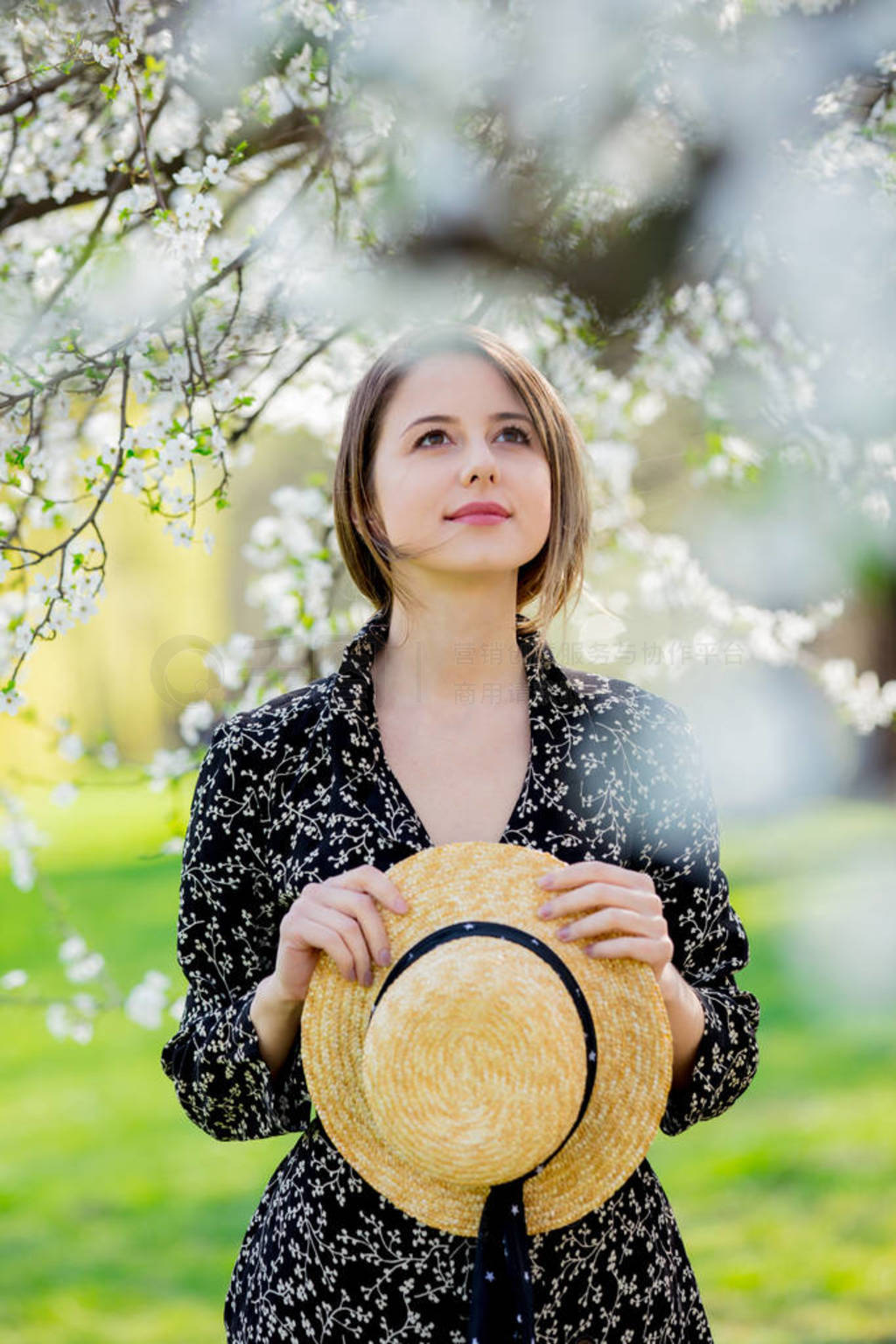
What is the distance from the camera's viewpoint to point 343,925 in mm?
1591

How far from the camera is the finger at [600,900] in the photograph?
1.57 m

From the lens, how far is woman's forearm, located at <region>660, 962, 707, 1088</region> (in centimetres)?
168

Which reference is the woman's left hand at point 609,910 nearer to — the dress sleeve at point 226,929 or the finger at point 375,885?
the finger at point 375,885

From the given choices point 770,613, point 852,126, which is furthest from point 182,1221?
point 852,126

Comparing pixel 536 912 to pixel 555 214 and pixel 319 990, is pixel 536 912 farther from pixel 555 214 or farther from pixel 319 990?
pixel 555 214

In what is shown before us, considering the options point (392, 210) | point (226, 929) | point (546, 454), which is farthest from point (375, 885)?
point (392, 210)

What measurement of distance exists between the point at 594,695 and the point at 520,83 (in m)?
1.36

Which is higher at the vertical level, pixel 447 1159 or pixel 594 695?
pixel 594 695

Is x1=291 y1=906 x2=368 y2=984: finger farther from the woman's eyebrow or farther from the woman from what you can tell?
the woman's eyebrow

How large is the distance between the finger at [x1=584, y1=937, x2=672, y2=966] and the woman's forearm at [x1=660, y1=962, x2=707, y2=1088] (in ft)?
0.23

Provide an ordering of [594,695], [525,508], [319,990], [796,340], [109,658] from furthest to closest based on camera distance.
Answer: [109,658], [796,340], [594,695], [525,508], [319,990]

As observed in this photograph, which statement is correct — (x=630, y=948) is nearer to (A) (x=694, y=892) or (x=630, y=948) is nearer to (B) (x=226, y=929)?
(A) (x=694, y=892)

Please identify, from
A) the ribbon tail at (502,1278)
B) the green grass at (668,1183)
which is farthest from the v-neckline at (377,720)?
the green grass at (668,1183)

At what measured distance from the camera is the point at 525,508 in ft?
6.00
